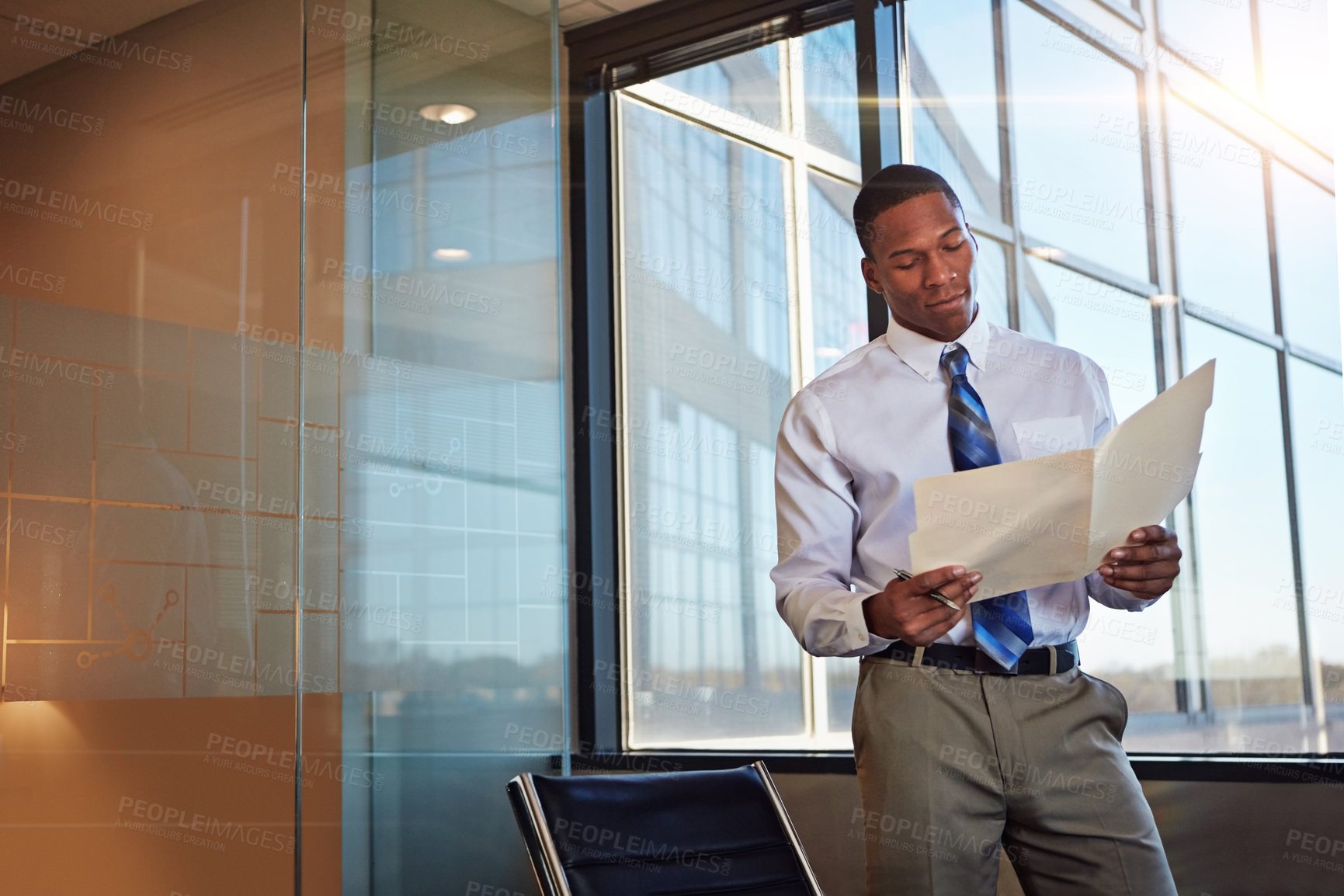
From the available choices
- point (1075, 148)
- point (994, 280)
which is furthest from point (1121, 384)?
point (1075, 148)

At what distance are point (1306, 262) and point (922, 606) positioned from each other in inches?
63.6

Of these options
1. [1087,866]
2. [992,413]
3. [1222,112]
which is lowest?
[1087,866]

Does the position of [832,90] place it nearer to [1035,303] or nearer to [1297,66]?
[1035,303]

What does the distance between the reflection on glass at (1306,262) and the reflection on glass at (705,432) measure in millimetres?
1310

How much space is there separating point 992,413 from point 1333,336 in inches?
47.0

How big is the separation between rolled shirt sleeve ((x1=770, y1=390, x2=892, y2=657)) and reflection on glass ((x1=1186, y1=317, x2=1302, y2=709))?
121cm

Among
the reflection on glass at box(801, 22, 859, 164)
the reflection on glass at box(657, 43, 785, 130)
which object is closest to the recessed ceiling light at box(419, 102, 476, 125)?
the reflection on glass at box(657, 43, 785, 130)

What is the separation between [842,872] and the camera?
10.4 ft

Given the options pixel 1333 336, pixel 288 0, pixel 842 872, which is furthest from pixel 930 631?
pixel 288 0

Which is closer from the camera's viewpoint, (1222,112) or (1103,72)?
(1222,112)

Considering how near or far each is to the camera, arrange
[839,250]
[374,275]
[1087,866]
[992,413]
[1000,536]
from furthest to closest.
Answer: [839,250] → [374,275] → [992,413] → [1087,866] → [1000,536]

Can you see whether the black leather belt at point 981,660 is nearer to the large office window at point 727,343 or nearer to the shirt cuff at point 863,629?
the shirt cuff at point 863,629

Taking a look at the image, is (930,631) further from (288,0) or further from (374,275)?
(288,0)

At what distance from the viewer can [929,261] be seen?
1.86 metres
